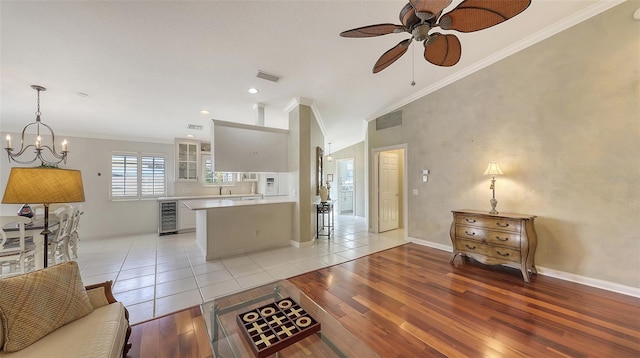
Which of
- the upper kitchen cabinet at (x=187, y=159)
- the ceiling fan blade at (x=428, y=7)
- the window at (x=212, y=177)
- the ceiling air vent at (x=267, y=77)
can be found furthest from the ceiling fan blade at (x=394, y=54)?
the upper kitchen cabinet at (x=187, y=159)

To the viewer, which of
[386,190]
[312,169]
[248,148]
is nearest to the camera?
[248,148]

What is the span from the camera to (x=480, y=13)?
5.08 feet

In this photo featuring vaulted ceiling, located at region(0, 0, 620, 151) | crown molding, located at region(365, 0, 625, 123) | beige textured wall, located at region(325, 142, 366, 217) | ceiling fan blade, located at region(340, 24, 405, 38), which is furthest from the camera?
beige textured wall, located at region(325, 142, 366, 217)

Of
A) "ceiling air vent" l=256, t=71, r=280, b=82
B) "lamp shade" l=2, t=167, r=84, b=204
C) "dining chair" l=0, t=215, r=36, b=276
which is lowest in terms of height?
"dining chair" l=0, t=215, r=36, b=276

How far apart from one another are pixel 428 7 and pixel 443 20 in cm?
26

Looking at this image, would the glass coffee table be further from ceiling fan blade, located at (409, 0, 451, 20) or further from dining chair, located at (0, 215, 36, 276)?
dining chair, located at (0, 215, 36, 276)

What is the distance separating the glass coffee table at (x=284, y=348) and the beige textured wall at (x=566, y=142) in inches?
138

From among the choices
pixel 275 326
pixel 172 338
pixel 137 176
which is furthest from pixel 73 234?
pixel 275 326

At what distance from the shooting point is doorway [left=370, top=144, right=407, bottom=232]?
5789 mm

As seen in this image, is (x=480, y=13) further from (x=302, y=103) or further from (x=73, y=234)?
(x=73, y=234)

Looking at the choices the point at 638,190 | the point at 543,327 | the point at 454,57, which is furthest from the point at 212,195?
the point at 638,190

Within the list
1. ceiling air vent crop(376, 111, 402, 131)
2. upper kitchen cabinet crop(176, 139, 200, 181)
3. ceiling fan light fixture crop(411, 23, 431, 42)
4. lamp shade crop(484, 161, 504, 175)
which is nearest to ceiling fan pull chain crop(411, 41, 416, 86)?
ceiling air vent crop(376, 111, 402, 131)

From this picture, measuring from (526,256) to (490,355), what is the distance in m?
1.92

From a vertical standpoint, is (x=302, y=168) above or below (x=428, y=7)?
below
